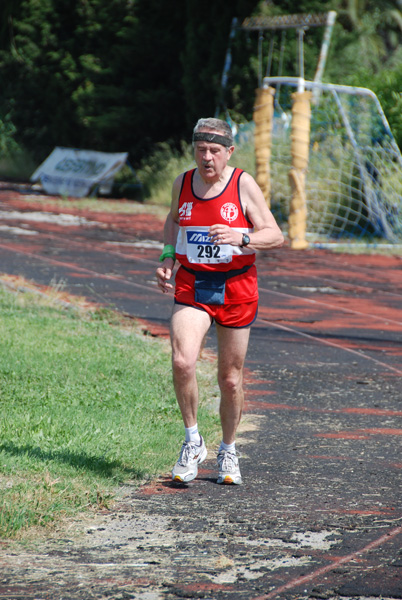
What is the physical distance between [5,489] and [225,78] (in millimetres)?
21394

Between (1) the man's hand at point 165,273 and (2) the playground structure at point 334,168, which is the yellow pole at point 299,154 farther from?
(1) the man's hand at point 165,273

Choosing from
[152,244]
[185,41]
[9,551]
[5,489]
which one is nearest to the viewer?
[9,551]

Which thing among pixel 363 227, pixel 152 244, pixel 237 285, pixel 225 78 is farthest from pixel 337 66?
pixel 237 285

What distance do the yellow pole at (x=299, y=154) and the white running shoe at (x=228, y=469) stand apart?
39.0ft

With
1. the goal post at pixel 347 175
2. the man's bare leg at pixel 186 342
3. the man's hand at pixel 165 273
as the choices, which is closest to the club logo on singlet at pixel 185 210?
the man's hand at pixel 165 273

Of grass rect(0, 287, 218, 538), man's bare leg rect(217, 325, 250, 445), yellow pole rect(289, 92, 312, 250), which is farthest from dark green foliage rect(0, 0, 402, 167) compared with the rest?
man's bare leg rect(217, 325, 250, 445)

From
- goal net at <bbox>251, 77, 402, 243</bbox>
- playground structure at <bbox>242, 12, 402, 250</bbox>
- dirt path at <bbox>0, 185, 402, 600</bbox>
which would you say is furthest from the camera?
goal net at <bbox>251, 77, 402, 243</bbox>

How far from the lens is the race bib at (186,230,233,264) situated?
197 inches

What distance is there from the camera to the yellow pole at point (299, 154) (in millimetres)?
16531

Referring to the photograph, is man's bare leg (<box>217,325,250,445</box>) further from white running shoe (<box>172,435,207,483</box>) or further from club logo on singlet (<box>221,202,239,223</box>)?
club logo on singlet (<box>221,202,239,223</box>)

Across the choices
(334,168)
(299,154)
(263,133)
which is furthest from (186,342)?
(334,168)

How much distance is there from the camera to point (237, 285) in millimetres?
5113

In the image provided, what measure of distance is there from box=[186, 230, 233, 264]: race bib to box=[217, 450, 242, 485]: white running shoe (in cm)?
114

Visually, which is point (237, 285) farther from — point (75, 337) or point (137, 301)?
point (137, 301)
